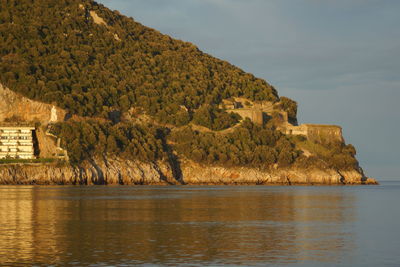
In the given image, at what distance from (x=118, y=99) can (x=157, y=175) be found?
1307 inches

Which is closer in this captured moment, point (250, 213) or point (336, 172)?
point (250, 213)

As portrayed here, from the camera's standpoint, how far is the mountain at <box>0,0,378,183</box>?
510ft

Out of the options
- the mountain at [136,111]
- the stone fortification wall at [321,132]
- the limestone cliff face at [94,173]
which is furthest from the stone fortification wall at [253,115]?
the limestone cliff face at [94,173]

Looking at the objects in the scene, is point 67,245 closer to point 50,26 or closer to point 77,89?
point 77,89

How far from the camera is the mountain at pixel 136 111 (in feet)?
510

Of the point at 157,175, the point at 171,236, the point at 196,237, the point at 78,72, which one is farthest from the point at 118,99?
the point at 196,237

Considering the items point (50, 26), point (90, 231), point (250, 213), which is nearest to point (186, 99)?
point (50, 26)

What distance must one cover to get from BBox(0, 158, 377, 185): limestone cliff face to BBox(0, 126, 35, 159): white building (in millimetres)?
10124

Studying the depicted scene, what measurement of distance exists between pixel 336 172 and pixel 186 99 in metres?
46.5

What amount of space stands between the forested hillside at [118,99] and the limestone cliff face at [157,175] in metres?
2.27

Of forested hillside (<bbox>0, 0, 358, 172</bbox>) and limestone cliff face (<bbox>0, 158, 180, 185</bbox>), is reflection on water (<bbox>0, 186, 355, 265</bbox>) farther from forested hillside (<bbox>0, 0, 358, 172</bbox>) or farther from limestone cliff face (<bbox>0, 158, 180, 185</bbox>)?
forested hillside (<bbox>0, 0, 358, 172</bbox>)

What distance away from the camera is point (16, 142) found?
146 metres

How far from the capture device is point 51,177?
445ft

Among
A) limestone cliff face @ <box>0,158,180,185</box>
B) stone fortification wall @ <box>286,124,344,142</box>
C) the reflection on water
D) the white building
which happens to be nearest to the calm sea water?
the reflection on water
